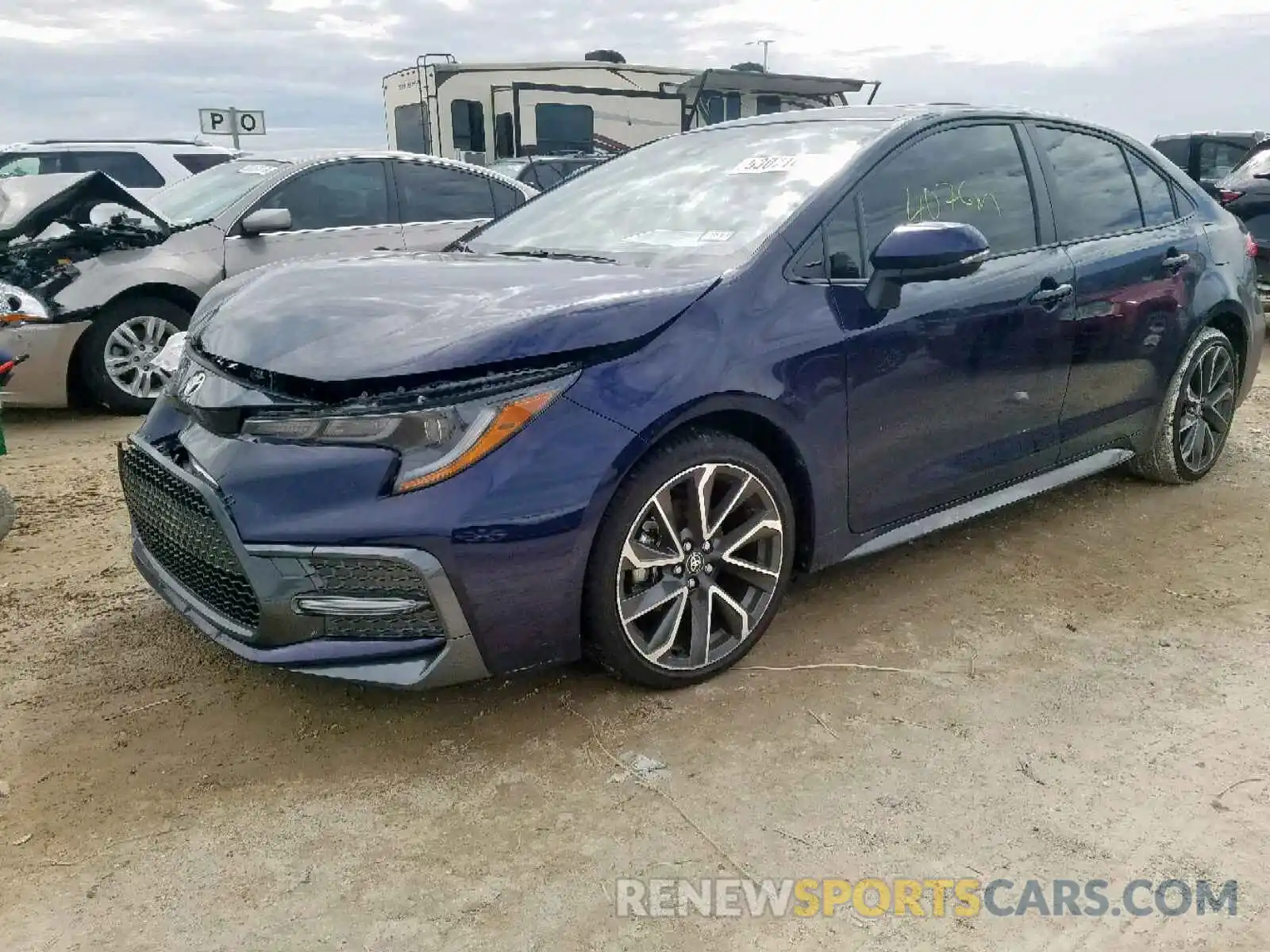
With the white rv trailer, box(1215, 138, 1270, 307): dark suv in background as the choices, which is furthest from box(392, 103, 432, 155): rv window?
box(1215, 138, 1270, 307): dark suv in background

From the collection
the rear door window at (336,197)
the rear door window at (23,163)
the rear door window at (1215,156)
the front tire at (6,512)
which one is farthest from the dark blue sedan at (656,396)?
the rear door window at (1215,156)

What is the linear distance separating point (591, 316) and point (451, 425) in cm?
44

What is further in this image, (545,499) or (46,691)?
(46,691)

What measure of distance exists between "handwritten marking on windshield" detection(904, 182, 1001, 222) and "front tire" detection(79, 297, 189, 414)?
4.18 m

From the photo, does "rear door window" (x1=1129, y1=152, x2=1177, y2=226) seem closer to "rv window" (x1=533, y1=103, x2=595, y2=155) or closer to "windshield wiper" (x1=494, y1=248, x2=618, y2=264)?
"windshield wiper" (x1=494, y1=248, x2=618, y2=264)

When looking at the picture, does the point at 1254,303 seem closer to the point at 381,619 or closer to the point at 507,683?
the point at 507,683

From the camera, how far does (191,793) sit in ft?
7.85

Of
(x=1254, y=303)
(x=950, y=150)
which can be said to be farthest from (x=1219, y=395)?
(x=950, y=150)

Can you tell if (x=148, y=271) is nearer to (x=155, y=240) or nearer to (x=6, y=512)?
(x=155, y=240)

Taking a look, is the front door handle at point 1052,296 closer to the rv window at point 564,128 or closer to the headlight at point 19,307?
the headlight at point 19,307

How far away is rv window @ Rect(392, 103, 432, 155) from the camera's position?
50.2 ft

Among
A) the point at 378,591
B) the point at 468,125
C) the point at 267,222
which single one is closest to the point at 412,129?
the point at 468,125

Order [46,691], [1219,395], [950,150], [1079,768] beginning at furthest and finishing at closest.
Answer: [1219,395]
[950,150]
[46,691]
[1079,768]

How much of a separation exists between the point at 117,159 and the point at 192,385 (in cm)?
864
